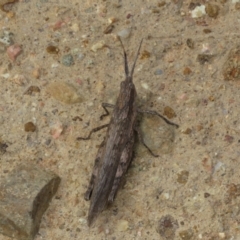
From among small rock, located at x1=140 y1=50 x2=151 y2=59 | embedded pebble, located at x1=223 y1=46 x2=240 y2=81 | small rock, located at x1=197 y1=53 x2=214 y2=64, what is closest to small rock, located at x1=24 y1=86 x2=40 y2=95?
small rock, located at x1=140 y1=50 x2=151 y2=59

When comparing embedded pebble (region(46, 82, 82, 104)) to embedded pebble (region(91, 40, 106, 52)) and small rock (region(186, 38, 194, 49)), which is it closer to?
embedded pebble (region(91, 40, 106, 52))

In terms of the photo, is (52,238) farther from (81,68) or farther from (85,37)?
(85,37)

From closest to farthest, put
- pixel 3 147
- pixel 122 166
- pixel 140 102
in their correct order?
pixel 122 166 < pixel 3 147 < pixel 140 102

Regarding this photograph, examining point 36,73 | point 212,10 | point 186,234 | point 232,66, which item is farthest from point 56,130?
point 212,10

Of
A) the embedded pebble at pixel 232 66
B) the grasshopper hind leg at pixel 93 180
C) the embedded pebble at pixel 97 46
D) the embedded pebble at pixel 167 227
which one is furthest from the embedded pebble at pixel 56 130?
the embedded pebble at pixel 232 66

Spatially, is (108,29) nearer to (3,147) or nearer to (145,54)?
(145,54)

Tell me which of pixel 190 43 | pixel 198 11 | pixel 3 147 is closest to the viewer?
pixel 3 147
